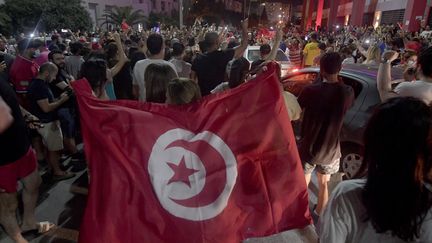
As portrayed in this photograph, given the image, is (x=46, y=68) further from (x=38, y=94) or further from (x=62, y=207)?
(x=62, y=207)

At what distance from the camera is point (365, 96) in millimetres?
4535

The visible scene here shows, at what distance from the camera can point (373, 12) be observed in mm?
31078

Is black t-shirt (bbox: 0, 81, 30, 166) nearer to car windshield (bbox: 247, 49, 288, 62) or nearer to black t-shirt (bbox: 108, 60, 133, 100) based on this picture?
black t-shirt (bbox: 108, 60, 133, 100)

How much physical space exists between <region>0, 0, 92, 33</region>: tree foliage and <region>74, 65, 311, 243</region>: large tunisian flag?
95.0 feet

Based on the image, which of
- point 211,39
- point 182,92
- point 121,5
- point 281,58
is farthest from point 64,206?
point 121,5

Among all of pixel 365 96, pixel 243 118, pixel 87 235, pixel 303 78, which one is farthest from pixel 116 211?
pixel 303 78

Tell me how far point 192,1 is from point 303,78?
55.3 meters

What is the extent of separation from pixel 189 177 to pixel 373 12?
33.5m

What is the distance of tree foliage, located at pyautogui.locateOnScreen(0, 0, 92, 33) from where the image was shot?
28.2 metres

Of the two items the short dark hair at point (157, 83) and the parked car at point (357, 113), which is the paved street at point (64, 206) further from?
the short dark hair at point (157, 83)

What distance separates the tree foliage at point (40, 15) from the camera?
28.2m

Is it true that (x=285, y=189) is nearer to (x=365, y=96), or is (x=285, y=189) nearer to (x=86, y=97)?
(x=86, y=97)

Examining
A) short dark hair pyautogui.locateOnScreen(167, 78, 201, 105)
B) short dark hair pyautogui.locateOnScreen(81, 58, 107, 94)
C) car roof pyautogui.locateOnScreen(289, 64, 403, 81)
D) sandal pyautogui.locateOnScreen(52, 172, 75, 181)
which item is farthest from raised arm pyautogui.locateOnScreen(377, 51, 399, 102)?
sandal pyautogui.locateOnScreen(52, 172, 75, 181)

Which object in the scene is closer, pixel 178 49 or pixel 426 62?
pixel 426 62
